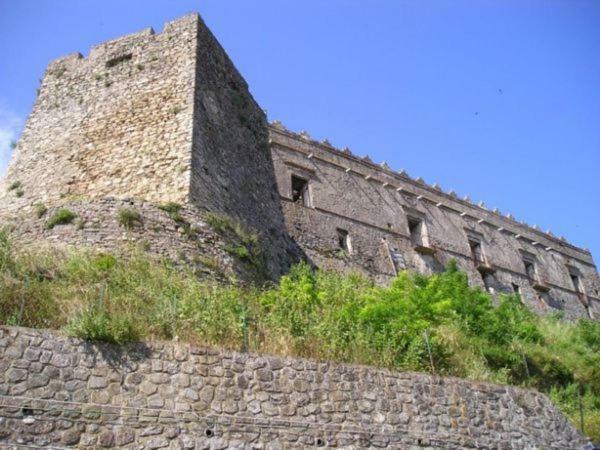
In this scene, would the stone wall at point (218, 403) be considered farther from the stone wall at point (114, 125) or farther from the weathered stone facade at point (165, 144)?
the stone wall at point (114, 125)

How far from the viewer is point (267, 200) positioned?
45.3 feet

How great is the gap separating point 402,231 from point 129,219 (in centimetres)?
1501

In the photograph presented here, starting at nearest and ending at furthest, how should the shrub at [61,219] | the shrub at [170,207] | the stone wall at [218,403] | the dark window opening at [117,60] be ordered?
the stone wall at [218,403], the shrub at [61,219], the shrub at [170,207], the dark window opening at [117,60]

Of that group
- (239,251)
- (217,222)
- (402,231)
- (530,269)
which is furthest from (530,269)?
(217,222)

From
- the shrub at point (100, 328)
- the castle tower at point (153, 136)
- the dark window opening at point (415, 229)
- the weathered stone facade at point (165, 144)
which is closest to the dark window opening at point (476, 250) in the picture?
the dark window opening at point (415, 229)

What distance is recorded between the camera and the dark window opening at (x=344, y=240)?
2045 cm

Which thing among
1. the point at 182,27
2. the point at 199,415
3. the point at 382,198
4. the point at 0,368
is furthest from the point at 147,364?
the point at 382,198

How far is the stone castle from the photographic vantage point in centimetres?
584

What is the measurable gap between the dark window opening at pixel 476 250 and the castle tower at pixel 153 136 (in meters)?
14.7

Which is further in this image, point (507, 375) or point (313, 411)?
point (507, 375)

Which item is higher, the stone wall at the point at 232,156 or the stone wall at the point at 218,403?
the stone wall at the point at 232,156

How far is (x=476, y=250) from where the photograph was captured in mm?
27031

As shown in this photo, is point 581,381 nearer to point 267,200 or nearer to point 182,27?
point 267,200

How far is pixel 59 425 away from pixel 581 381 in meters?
9.62
